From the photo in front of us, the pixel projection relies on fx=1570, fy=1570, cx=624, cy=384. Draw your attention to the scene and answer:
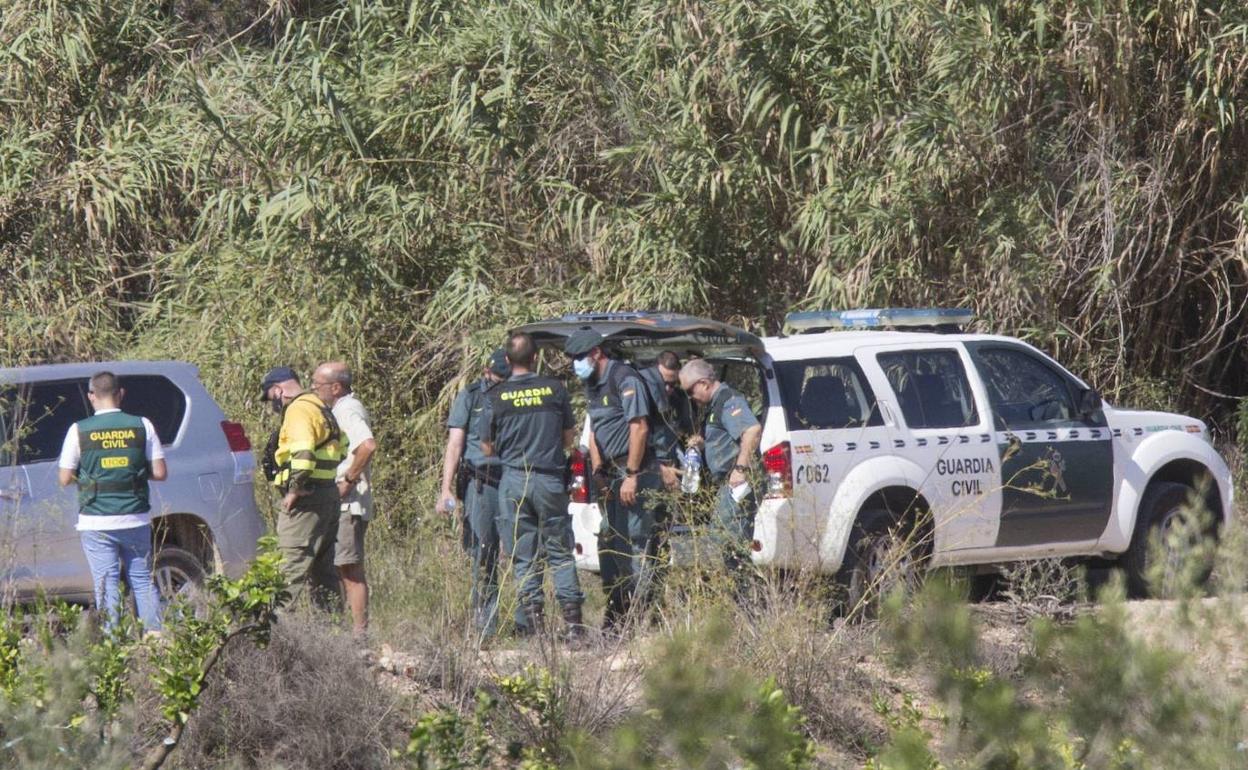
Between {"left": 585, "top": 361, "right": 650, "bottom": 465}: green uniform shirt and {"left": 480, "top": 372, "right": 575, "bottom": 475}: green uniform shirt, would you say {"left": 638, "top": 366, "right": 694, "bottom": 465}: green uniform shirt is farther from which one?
{"left": 480, "top": 372, "right": 575, "bottom": 475}: green uniform shirt

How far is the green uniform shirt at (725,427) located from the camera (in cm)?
770

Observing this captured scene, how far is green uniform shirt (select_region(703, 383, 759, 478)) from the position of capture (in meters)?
7.70

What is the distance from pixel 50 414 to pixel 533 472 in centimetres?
243

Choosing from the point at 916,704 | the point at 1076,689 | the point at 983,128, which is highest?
the point at 983,128

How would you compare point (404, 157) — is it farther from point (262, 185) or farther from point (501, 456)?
point (501, 456)

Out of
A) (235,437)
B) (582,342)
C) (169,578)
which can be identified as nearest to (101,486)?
(169,578)

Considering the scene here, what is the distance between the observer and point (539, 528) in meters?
7.98

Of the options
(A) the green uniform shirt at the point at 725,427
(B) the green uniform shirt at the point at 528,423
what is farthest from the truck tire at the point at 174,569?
(A) the green uniform shirt at the point at 725,427

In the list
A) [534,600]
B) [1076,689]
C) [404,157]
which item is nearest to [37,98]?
[404,157]

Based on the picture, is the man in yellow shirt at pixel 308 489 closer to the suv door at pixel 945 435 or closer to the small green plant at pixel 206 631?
the small green plant at pixel 206 631

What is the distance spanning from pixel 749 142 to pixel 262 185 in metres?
3.81

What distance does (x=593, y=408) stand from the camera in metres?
8.50

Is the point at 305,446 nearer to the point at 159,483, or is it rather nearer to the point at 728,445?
the point at 159,483

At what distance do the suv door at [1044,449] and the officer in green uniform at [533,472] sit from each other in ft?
7.72
